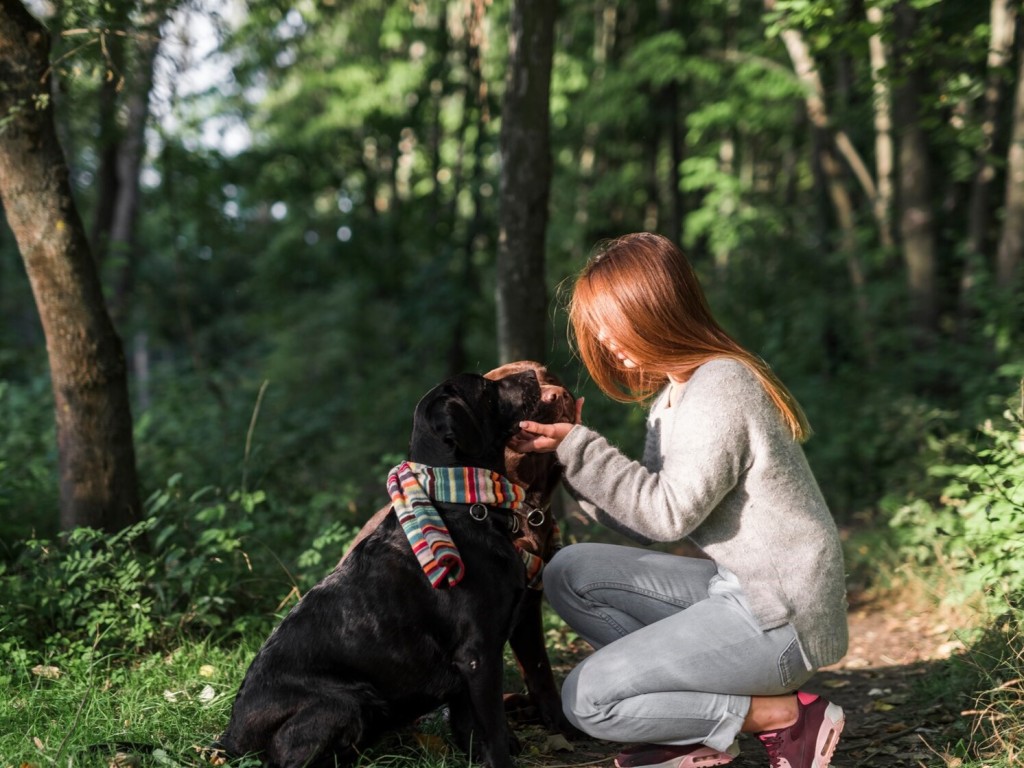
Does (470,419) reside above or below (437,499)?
Result: above

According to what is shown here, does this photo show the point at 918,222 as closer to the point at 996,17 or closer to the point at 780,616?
the point at 996,17

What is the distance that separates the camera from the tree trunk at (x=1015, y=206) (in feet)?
22.7

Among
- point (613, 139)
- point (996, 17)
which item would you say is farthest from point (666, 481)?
point (613, 139)

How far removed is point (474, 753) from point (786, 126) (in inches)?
494

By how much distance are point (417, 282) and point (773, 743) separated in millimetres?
9563

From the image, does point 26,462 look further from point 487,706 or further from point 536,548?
point 487,706

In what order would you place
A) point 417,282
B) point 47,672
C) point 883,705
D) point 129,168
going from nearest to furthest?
point 47,672 → point 883,705 → point 129,168 → point 417,282

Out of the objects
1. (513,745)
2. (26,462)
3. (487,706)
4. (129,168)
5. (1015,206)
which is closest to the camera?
(487,706)

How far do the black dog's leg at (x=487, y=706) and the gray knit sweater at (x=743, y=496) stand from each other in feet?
2.05

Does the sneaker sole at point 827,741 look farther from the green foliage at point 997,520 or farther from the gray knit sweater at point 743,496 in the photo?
the green foliage at point 997,520

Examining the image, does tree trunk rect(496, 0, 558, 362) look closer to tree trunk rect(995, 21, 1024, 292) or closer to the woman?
the woman

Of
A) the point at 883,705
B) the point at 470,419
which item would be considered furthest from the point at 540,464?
the point at 883,705

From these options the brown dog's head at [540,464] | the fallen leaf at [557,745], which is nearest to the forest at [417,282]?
the brown dog's head at [540,464]

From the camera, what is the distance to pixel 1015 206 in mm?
7012
